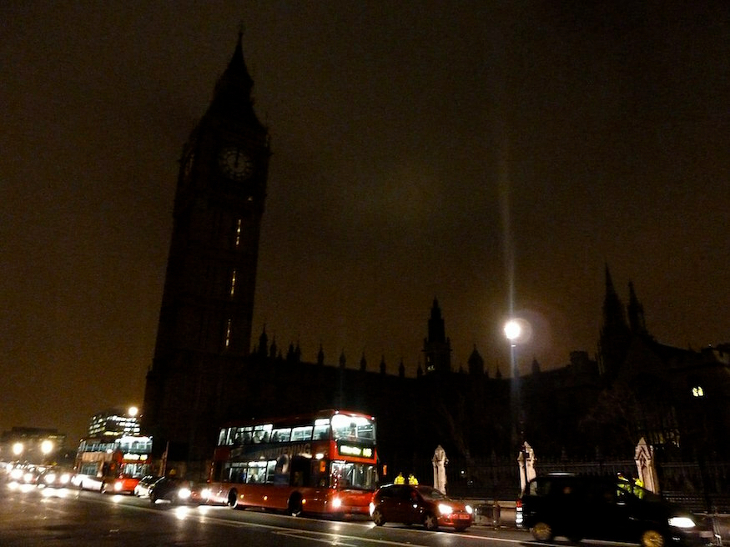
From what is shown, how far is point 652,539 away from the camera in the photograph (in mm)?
12359

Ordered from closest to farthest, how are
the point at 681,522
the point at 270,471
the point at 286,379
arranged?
the point at 681,522 < the point at 270,471 < the point at 286,379

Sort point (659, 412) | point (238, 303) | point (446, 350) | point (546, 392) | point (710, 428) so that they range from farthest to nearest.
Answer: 1. point (446, 350)
2. point (546, 392)
3. point (238, 303)
4. point (659, 412)
5. point (710, 428)

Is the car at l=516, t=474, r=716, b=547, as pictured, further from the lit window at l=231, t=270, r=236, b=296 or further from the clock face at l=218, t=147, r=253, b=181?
the clock face at l=218, t=147, r=253, b=181

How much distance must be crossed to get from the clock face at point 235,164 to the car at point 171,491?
169 feet

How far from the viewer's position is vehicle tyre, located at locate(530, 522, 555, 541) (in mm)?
14430

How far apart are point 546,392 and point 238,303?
1930 inches

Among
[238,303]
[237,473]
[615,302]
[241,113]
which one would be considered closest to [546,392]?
[615,302]

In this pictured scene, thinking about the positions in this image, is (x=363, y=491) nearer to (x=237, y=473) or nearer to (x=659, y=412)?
(x=237, y=473)

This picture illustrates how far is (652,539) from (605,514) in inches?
47.8

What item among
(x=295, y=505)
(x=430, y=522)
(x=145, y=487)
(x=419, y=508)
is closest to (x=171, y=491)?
(x=145, y=487)

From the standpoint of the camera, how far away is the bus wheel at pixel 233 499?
25.5 metres

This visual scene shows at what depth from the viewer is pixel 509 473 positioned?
89.1 ft

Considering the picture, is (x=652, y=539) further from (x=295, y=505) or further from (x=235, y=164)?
(x=235, y=164)

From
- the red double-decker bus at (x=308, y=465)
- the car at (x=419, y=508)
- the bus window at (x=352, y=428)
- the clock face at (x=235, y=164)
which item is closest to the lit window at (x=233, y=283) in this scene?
the clock face at (x=235, y=164)
